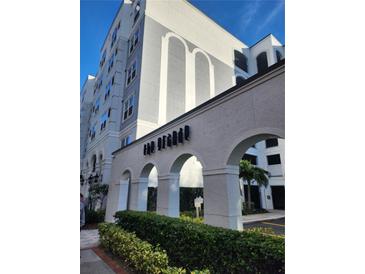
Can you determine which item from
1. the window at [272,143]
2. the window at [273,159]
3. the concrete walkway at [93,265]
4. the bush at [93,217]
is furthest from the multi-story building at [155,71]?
the concrete walkway at [93,265]

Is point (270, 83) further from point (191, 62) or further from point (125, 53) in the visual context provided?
point (125, 53)

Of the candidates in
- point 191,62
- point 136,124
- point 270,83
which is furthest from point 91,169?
point 270,83

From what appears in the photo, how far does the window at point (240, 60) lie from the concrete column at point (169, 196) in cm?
2130

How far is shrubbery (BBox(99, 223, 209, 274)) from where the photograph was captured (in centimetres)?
442

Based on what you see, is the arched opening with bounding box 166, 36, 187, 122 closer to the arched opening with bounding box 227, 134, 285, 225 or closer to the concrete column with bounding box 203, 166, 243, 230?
the arched opening with bounding box 227, 134, 285, 225

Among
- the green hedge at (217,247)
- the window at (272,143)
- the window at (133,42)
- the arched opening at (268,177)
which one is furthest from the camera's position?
the window at (272,143)

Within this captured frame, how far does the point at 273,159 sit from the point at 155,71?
1650 cm

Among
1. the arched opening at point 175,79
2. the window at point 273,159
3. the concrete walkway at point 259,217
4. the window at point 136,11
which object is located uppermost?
the window at point 136,11

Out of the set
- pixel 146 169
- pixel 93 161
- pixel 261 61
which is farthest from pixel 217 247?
pixel 261 61

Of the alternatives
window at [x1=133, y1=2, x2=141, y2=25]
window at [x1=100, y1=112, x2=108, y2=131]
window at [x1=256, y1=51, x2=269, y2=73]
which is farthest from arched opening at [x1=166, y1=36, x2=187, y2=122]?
window at [x1=256, y1=51, x2=269, y2=73]

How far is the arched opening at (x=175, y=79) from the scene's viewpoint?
17562 millimetres

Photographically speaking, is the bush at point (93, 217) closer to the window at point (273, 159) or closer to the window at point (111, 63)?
the window at point (111, 63)

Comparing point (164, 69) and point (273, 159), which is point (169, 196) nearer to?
point (164, 69)
